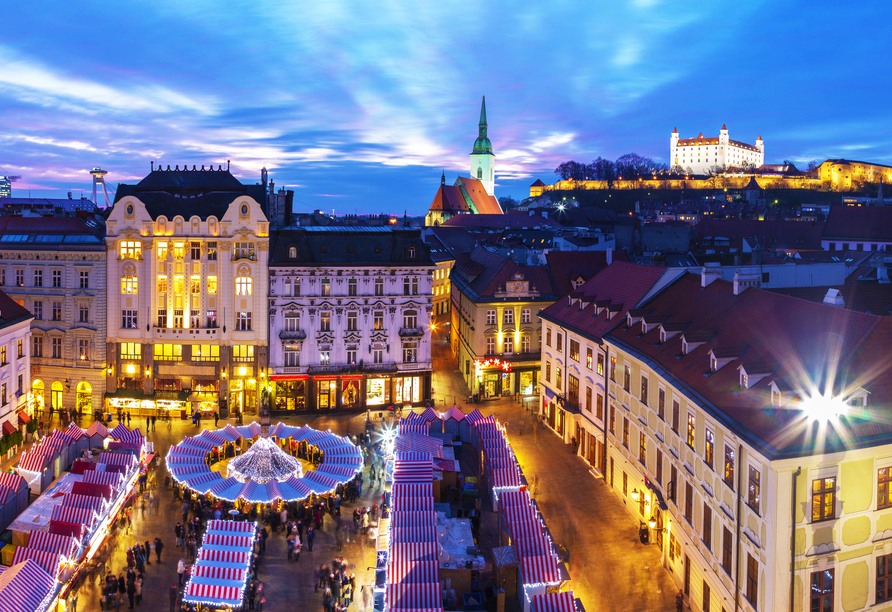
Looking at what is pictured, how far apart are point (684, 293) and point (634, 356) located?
5.86 metres

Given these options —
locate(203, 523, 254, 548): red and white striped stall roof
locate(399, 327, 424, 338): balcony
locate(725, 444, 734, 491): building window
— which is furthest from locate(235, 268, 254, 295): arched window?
locate(725, 444, 734, 491): building window

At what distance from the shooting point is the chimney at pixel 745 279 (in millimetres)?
30828

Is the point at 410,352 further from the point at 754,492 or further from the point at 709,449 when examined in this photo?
the point at 754,492

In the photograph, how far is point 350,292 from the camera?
167ft

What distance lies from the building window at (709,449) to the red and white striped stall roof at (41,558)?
23.2m

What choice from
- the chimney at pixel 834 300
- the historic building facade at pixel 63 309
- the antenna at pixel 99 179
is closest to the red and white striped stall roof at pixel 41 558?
the historic building facade at pixel 63 309

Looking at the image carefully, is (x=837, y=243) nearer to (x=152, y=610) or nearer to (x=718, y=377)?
(x=718, y=377)

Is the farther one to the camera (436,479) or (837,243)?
(837,243)

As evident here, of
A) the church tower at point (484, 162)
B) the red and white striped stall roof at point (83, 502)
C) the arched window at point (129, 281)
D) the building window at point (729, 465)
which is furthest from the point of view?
the church tower at point (484, 162)

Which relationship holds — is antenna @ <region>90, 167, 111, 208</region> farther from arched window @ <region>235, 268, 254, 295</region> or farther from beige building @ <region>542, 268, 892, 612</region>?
beige building @ <region>542, 268, 892, 612</region>

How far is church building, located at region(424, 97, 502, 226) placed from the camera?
153125 mm

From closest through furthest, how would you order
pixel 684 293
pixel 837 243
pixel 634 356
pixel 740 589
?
pixel 740 589, pixel 634 356, pixel 684 293, pixel 837 243

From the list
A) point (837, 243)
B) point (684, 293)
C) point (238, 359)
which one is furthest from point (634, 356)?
point (837, 243)

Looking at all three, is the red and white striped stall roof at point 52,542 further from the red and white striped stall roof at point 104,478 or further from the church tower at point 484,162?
the church tower at point 484,162
